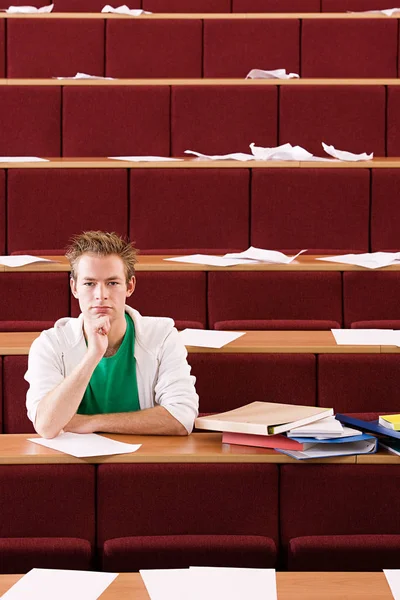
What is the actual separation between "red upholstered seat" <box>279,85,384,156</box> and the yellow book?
0.75 m

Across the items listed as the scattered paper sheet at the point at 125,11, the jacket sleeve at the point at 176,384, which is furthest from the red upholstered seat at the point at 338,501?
the scattered paper sheet at the point at 125,11

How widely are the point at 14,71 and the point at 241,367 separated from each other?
2.69ft

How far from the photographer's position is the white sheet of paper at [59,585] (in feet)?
1.73

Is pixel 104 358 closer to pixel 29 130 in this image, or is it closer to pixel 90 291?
pixel 90 291

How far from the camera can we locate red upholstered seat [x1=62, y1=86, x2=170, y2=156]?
1432 mm

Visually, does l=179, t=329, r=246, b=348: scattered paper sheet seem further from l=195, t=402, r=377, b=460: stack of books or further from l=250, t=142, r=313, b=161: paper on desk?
l=250, t=142, r=313, b=161: paper on desk

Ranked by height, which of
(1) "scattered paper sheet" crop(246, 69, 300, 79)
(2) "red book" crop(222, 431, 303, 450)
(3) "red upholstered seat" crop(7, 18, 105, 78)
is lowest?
(2) "red book" crop(222, 431, 303, 450)

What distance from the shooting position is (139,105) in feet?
4.70

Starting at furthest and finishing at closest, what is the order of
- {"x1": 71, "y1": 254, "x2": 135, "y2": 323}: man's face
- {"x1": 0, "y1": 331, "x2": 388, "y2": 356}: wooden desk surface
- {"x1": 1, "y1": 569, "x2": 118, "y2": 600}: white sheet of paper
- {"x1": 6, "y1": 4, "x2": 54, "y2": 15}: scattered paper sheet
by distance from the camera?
{"x1": 6, "y1": 4, "x2": 54, "y2": 15}: scattered paper sheet → {"x1": 0, "y1": 331, "x2": 388, "y2": 356}: wooden desk surface → {"x1": 71, "y1": 254, "x2": 135, "y2": 323}: man's face → {"x1": 1, "y1": 569, "x2": 118, "y2": 600}: white sheet of paper

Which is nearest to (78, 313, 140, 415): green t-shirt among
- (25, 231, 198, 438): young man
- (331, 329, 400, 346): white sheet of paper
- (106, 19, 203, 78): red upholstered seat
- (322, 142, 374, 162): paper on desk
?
(25, 231, 198, 438): young man

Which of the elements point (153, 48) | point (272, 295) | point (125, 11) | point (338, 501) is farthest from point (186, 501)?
point (125, 11)

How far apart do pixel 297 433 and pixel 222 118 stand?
0.78m

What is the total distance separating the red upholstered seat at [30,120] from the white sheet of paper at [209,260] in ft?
1.17

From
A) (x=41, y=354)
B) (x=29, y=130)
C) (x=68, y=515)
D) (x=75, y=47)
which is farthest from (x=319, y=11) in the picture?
(x=68, y=515)
